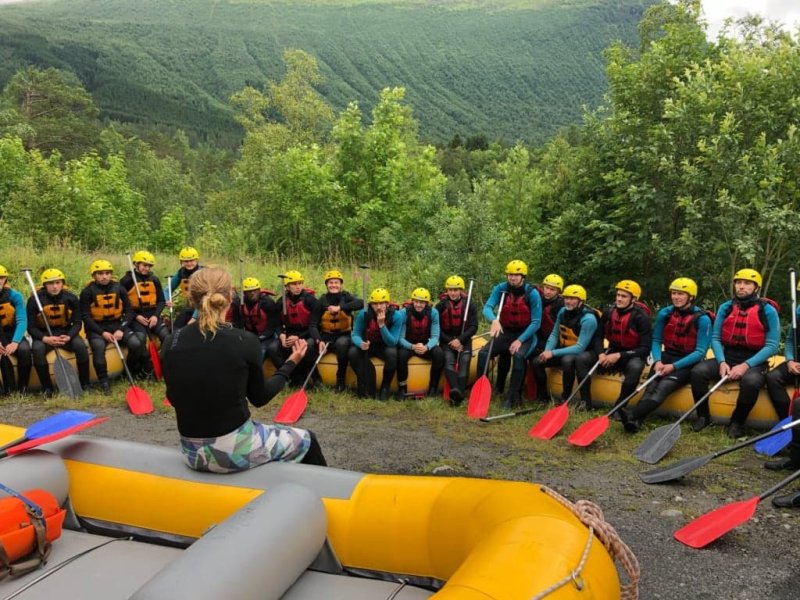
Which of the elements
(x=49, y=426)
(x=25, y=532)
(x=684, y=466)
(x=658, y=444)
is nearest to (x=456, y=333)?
(x=658, y=444)

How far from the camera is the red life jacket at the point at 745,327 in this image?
20.2ft

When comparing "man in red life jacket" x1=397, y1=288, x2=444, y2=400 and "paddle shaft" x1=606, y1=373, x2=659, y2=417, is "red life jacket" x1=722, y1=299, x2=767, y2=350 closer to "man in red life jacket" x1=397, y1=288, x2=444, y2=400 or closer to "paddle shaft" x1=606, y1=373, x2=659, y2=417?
"paddle shaft" x1=606, y1=373, x2=659, y2=417

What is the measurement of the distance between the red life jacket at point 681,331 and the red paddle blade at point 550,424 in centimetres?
136

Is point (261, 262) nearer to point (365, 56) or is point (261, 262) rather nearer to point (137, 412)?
point (137, 412)

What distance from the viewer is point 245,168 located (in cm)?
3080

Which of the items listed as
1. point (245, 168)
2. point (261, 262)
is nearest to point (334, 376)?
point (261, 262)

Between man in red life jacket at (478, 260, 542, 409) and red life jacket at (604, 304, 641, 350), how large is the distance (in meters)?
0.83

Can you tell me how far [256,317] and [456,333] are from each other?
2.45m

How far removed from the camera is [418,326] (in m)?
7.56

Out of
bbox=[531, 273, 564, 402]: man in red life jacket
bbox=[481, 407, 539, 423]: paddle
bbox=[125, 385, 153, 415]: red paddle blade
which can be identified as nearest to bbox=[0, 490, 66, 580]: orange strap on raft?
bbox=[125, 385, 153, 415]: red paddle blade

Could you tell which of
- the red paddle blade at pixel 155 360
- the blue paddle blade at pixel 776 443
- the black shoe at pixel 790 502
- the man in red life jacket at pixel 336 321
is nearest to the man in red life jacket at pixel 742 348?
the blue paddle blade at pixel 776 443

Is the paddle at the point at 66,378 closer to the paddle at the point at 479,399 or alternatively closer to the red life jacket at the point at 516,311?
the paddle at the point at 479,399

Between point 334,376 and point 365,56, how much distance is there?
19537 centimetres

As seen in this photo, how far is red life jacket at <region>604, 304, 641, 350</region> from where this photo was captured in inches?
264
